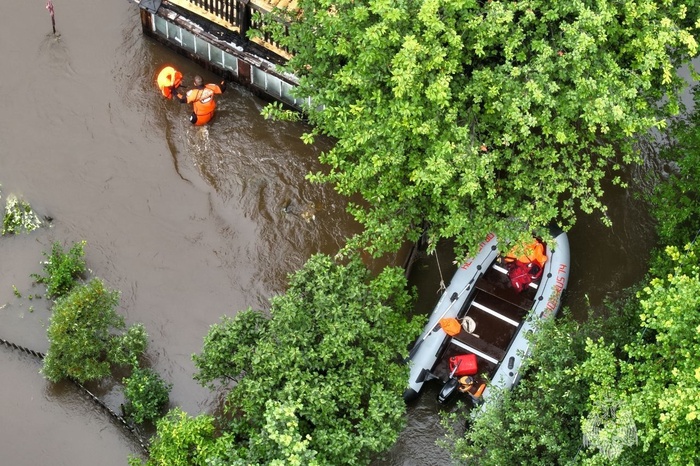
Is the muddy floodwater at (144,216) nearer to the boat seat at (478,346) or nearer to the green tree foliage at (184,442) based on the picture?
the boat seat at (478,346)

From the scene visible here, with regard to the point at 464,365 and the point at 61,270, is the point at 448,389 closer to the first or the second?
the point at 464,365

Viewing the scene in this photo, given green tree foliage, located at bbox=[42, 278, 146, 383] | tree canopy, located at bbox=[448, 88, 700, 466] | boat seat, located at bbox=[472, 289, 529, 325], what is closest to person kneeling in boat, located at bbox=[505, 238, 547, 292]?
boat seat, located at bbox=[472, 289, 529, 325]

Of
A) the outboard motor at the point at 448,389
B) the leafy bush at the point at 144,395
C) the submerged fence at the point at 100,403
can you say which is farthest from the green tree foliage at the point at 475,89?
the submerged fence at the point at 100,403

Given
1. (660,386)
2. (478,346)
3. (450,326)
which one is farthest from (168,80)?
(660,386)

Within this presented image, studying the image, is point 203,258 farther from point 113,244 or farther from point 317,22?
point 317,22

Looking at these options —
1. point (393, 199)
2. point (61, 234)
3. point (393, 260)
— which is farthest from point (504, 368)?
point (61, 234)

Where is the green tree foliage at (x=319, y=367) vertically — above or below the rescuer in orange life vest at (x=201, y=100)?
below

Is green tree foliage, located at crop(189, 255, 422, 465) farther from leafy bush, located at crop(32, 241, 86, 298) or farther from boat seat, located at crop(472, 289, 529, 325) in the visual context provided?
leafy bush, located at crop(32, 241, 86, 298)
